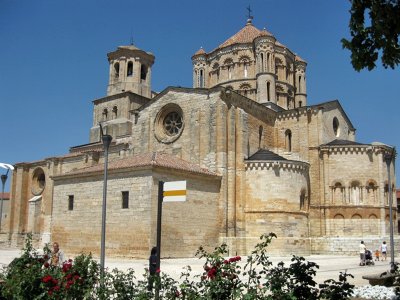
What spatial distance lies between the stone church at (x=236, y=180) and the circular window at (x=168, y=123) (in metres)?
0.07

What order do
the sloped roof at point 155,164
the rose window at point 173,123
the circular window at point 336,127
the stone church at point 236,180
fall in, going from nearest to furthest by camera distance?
the sloped roof at point 155,164 < the stone church at point 236,180 < the rose window at point 173,123 < the circular window at point 336,127

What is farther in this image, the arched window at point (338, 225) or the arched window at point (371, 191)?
the arched window at point (371, 191)

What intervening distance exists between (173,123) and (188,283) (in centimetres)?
2424

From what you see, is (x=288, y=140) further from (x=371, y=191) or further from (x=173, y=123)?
(x=173, y=123)

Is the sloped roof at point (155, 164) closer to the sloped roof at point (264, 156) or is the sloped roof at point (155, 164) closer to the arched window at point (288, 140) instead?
the sloped roof at point (264, 156)

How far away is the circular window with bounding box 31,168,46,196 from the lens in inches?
1708

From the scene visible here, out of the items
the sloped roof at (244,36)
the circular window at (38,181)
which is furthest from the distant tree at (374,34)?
the circular window at (38,181)

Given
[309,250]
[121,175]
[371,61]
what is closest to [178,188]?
[371,61]

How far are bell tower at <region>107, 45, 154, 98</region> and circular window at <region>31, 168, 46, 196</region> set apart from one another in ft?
35.7

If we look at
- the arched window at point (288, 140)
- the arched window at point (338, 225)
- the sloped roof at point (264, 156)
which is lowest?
the arched window at point (338, 225)

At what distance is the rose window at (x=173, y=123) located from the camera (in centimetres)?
3031

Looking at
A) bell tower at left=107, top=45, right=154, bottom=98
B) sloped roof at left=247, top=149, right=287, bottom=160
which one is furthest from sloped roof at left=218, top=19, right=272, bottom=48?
sloped roof at left=247, top=149, right=287, bottom=160

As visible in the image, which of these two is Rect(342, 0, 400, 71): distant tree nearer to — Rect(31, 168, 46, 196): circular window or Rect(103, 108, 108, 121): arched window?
Rect(103, 108, 108, 121): arched window

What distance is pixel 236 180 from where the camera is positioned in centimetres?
2689
